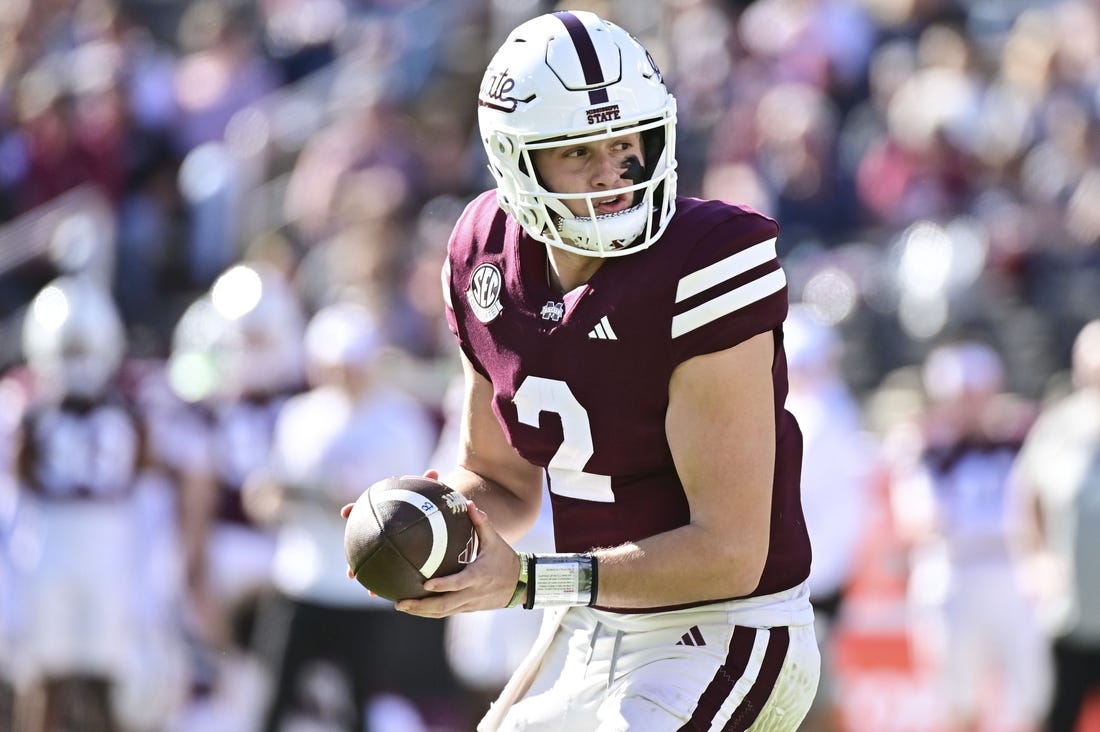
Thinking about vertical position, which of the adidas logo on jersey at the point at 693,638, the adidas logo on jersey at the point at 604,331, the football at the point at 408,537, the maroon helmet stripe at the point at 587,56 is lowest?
the adidas logo on jersey at the point at 693,638

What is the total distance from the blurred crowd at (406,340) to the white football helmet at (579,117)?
13.5 ft

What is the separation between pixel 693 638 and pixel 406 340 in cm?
624

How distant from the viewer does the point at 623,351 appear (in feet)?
10.7

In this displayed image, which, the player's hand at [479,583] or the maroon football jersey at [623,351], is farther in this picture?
the maroon football jersey at [623,351]

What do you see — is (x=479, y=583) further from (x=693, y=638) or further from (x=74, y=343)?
(x=74, y=343)

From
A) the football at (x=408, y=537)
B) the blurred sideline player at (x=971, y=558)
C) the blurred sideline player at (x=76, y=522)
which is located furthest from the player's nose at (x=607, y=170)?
the blurred sideline player at (x=76, y=522)

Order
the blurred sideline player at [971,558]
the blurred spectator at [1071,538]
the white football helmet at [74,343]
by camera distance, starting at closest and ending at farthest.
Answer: the blurred spectator at [1071,538]
the blurred sideline player at [971,558]
the white football helmet at [74,343]

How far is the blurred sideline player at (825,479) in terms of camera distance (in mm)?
7430

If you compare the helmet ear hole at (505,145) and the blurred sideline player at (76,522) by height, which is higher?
the helmet ear hole at (505,145)

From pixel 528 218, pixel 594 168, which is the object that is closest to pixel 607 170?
pixel 594 168

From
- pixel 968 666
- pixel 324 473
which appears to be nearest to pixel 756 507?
pixel 324 473

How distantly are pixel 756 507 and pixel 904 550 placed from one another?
5.28 metres

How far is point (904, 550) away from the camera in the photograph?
8336 mm

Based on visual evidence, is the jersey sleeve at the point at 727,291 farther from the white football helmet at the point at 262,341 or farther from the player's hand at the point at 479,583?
the white football helmet at the point at 262,341
